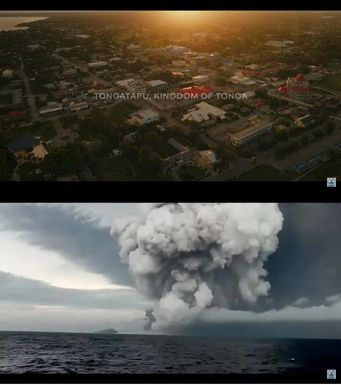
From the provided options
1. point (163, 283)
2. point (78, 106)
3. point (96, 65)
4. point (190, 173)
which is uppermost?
point (96, 65)

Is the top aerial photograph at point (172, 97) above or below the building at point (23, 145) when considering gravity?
above

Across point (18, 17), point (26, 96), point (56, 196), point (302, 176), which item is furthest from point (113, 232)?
point (18, 17)

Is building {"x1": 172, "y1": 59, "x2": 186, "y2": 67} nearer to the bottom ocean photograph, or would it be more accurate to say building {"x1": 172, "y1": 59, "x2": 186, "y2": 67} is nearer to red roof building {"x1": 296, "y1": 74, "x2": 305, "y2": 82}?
red roof building {"x1": 296, "y1": 74, "x2": 305, "y2": 82}

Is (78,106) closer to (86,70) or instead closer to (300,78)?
(86,70)

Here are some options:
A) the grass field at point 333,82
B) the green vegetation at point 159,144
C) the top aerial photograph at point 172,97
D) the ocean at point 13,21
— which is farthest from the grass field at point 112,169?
the grass field at point 333,82

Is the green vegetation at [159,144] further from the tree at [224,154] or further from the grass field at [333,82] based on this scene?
the grass field at [333,82]

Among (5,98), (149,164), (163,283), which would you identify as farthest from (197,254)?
(5,98)

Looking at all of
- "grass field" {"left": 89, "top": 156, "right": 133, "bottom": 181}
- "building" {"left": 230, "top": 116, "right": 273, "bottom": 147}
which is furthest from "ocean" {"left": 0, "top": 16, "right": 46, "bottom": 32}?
"building" {"left": 230, "top": 116, "right": 273, "bottom": 147}
